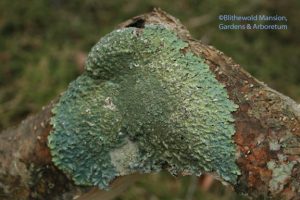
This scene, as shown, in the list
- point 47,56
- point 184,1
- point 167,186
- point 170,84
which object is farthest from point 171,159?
point 184,1

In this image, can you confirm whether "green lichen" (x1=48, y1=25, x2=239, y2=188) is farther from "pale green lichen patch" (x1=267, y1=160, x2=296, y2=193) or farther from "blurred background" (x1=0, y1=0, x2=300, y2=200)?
"blurred background" (x1=0, y1=0, x2=300, y2=200)

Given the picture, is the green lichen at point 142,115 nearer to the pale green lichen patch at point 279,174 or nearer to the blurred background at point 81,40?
the pale green lichen patch at point 279,174

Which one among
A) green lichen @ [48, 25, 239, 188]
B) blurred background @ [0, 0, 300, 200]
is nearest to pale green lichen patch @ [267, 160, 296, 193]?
green lichen @ [48, 25, 239, 188]

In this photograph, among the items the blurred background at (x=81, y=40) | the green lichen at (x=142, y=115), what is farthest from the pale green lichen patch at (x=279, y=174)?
the blurred background at (x=81, y=40)

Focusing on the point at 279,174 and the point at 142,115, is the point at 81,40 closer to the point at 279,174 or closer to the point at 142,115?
the point at 142,115

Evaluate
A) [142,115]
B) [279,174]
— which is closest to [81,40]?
[142,115]

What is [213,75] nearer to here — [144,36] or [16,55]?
[144,36]
